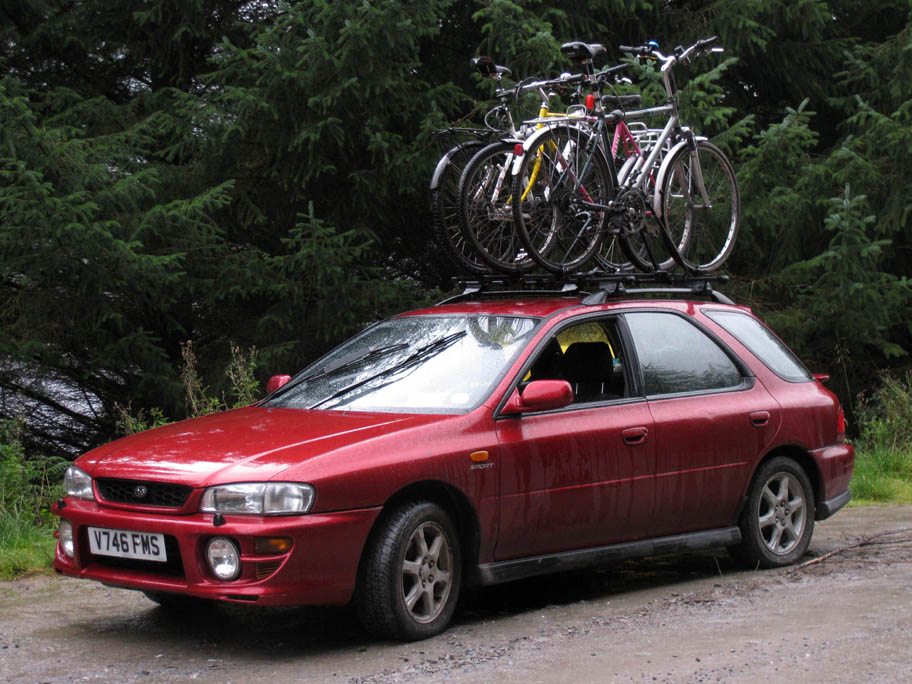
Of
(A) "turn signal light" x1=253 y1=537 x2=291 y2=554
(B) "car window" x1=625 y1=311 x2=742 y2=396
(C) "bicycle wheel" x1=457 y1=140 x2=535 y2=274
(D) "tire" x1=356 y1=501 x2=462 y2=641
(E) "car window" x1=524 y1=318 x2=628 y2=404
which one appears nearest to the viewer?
(A) "turn signal light" x1=253 y1=537 x2=291 y2=554

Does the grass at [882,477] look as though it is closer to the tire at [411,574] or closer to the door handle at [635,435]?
the door handle at [635,435]

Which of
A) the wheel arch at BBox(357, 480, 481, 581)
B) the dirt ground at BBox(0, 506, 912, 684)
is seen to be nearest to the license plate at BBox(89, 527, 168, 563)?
the dirt ground at BBox(0, 506, 912, 684)

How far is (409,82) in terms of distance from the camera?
13.9m

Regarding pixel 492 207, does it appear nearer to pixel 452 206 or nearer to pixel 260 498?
pixel 452 206

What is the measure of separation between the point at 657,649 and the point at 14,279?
7.95 metres

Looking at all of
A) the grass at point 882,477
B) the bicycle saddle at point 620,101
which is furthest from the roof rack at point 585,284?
the grass at point 882,477

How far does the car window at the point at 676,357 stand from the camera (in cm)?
741

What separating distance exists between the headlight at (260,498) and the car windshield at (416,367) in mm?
1027

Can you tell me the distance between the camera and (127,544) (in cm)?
584

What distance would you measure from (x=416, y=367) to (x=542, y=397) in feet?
2.68

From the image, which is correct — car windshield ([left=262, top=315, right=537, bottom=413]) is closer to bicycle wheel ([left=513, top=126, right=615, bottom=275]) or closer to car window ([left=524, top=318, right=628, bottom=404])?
car window ([left=524, top=318, right=628, bottom=404])

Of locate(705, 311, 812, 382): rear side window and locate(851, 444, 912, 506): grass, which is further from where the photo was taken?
locate(851, 444, 912, 506): grass

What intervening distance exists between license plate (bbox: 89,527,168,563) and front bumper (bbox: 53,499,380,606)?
0.10ft

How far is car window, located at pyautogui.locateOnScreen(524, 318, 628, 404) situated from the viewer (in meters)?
7.12
